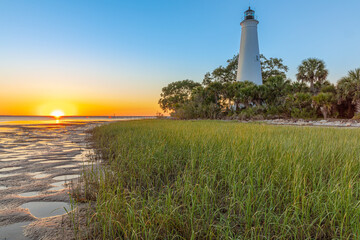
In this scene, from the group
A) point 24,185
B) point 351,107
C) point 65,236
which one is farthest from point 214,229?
point 351,107

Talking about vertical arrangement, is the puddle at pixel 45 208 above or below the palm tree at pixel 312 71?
below

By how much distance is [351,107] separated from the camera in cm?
1939

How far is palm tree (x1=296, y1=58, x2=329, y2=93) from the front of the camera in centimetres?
2583

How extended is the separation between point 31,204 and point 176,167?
1.93 metres

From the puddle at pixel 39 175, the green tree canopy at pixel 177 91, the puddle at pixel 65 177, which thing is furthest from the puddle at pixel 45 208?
the green tree canopy at pixel 177 91

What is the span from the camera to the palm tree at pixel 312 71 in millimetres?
25825

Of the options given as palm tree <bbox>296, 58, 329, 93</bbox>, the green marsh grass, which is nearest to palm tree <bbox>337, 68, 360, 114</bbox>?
palm tree <bbox>296, 58, 329, 93</bbox>

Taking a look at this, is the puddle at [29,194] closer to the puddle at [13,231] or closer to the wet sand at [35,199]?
the wet sand at [35,199]

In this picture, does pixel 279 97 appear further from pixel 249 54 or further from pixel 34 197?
pixel 34 197

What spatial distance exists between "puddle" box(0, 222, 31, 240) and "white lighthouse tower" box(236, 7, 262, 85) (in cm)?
2705

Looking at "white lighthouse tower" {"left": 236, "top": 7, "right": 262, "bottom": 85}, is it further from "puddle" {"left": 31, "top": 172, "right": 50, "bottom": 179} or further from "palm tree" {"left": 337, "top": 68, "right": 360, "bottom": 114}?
"puddle" {"left": 31, "top": 172, "right": 50, "bottom": 179}

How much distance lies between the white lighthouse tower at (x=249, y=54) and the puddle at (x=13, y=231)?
2705cm

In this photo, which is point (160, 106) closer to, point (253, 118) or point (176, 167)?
point (253, 118)

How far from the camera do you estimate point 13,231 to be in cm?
193
